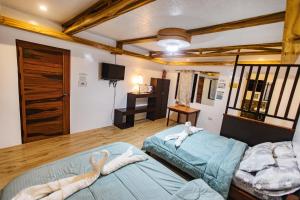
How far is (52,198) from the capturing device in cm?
Answer: 115

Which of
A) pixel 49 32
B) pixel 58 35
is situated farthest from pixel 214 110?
pixel 49 32

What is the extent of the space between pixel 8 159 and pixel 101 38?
3092mm

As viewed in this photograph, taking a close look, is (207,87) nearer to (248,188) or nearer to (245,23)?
(245,23)

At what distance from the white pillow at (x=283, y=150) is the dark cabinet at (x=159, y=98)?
12.0 feet

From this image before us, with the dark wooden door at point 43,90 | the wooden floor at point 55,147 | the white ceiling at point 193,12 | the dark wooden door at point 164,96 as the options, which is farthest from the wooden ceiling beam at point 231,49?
the dark wooden door at point 43,90

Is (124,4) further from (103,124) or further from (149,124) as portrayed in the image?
(149,124)

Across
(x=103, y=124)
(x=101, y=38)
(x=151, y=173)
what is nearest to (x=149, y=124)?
(x=103, y=124)

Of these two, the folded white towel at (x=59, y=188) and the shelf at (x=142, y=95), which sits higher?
the shelf at (x=142, y=95)

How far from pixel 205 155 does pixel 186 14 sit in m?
2.08

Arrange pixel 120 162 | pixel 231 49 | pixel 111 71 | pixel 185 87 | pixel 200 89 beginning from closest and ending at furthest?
pixel 120 162 → pixel 231 49 → pixel 111 71 → pixel 200 89 → pixel 185 87

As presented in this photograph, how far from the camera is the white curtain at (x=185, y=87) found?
514 cm

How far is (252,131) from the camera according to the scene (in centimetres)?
277

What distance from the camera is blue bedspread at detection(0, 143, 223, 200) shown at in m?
1.32

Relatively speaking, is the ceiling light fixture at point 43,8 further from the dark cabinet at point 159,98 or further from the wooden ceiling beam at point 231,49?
the dark cabinet at point 159,98
